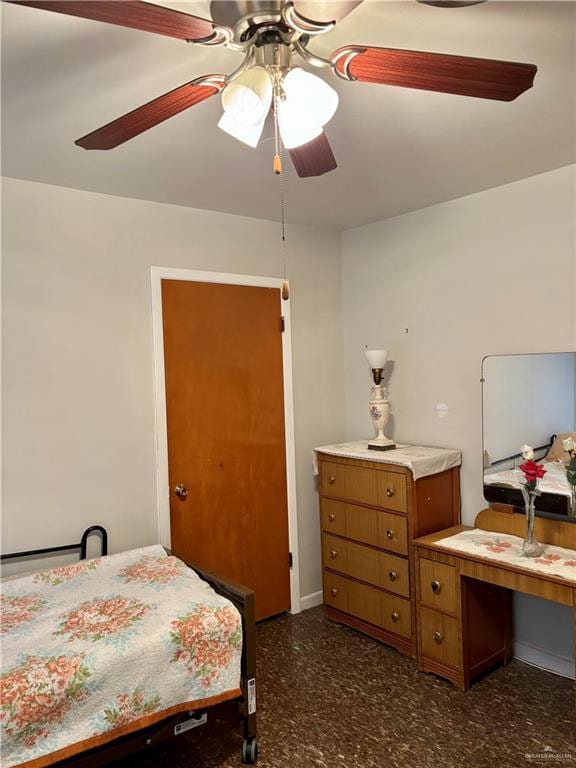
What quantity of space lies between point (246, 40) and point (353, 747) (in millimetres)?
2550

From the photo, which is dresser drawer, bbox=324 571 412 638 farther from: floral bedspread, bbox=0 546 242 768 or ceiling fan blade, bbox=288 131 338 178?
ceiling fan blade, bbox=288 131 338 178

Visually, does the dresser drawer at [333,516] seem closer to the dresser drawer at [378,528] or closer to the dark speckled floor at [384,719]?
the dresser drawer at [378,528]

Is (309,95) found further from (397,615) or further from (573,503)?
(397,615)

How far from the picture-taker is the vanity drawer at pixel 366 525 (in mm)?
2984

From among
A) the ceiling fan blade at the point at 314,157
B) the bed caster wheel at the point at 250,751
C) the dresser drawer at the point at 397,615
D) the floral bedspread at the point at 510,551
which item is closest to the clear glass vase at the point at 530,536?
the floral bedspread at the point at 510,551

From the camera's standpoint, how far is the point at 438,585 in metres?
2.72

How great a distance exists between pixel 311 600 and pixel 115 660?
2019mm

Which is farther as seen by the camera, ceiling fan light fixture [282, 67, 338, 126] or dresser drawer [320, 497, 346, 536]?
dresser drawer [320, 497, 346, 536]

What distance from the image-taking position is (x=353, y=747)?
2.25 meters

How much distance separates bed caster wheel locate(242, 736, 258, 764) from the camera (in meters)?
2.17

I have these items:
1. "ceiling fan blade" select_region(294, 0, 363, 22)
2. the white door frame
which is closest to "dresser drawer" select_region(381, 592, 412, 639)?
the white door frame

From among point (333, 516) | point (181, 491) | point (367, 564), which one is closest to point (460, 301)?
point (333, 516)

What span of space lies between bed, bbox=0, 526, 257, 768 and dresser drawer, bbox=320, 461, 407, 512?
1.11 m

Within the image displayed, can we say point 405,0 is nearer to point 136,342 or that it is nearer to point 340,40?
point 340,40
